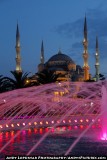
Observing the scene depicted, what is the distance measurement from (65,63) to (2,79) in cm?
5078

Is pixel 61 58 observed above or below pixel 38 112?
above

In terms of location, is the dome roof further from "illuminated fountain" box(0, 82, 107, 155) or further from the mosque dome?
"illuminated fountain" box(0, 82, 107, 155)

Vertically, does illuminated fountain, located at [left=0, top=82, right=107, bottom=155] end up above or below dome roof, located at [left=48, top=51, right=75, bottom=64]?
below

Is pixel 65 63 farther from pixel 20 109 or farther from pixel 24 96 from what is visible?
pixel 24 96

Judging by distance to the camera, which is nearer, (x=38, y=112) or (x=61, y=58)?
(x=38, y=112)

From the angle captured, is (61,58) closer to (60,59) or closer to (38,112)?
(60,59)

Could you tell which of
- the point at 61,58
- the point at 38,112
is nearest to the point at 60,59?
the point at 61,58

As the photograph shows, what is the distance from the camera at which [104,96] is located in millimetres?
25953

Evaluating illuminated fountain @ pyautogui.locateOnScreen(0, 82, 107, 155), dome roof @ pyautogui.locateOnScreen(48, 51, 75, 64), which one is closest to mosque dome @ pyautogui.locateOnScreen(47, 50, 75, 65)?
dome roof @ pyautogui.locateOnScreen(48, 51, 75, 64)

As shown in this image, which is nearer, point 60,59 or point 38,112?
point 38,112

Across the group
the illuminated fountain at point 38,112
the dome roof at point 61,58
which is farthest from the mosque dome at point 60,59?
the illuminated fountain at point 38,112

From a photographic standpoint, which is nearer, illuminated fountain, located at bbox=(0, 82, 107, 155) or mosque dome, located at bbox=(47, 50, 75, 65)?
illuminated fountain, located at bbox=(0, 82, 107, 155)

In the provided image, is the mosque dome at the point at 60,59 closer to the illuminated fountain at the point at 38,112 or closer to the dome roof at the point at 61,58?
the dome roof at the point at 61,58

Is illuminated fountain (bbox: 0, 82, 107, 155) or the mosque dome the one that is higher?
the mosque dome
